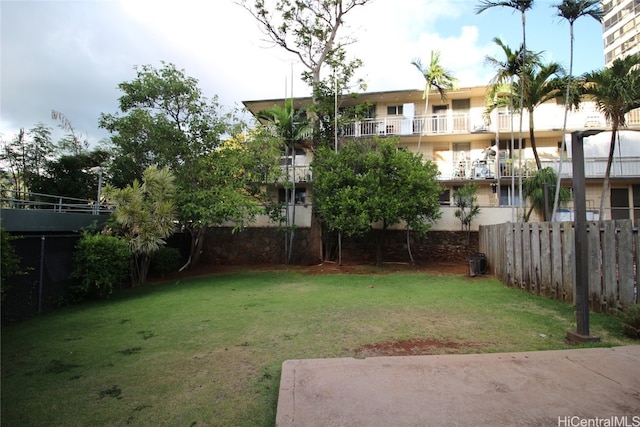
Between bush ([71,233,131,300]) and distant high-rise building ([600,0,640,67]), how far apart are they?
2787 inches

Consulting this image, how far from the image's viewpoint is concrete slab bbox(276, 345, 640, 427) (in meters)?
2.83

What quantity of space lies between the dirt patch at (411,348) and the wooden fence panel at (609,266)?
311 centimetres

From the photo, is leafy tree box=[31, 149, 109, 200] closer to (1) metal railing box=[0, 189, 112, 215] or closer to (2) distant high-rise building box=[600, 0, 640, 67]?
(1) metal railing box=[0, 189, 112, 215]

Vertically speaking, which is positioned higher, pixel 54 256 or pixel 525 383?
pixel 54 256

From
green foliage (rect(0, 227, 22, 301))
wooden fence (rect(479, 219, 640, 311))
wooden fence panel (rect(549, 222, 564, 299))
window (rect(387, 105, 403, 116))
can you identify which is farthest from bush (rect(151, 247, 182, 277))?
window (rect(387, 105, 403, 116))

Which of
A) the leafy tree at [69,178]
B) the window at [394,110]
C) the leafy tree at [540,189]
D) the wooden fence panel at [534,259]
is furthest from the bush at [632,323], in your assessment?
the leafy tree at [69,178]

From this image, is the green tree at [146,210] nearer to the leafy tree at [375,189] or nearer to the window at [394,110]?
the leafy tree at [375,189]

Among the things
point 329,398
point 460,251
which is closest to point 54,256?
point 329,398

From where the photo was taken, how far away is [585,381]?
3.43 meters

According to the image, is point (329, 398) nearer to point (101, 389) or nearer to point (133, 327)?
point (101, 389)

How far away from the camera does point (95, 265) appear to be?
30.7 feet

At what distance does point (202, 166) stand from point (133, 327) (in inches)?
338

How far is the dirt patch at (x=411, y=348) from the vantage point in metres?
4.60

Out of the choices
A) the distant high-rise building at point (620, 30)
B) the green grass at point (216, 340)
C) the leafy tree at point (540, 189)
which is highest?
the distant high-rise building at point (620, 30)
